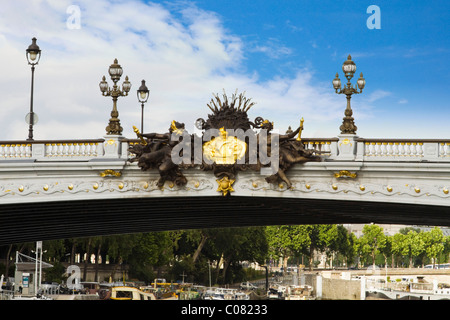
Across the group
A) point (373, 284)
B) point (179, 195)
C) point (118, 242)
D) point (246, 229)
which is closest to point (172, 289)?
point (118, 242)

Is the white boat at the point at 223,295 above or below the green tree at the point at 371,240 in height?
below

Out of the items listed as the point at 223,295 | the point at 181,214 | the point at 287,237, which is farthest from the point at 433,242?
the point at 181,214

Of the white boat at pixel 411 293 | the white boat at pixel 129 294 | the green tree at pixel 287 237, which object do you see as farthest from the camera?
the green tree at pixel 287 237

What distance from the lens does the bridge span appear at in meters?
38.8

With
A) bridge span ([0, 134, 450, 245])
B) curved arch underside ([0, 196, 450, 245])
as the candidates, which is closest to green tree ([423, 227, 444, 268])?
curved arch underside ([0, 196, 450, 245])

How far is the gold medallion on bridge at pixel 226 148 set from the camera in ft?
132

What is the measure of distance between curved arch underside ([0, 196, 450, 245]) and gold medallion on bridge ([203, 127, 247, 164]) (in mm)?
2215

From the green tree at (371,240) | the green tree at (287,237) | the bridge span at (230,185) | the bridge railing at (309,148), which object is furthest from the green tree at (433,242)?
the bridge railing at (309,148)

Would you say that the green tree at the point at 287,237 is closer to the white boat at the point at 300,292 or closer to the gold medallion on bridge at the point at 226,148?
the white boat at the point at 300,292

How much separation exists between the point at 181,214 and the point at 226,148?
30.9ft

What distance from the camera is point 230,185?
40.3m

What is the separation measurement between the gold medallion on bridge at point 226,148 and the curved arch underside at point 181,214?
2.21 meters

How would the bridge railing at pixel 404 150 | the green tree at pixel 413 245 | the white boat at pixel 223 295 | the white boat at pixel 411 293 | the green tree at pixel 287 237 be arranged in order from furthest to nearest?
the green tree at pixel 413 245
the green tree at pixel 287 237
the white boat at pixel 411 293
the white boat at pixel 223 295
the bridge railing at pixel 404 150

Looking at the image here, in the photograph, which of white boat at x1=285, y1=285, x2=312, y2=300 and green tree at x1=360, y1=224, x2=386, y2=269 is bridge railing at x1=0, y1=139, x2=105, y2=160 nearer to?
white boat at x1=285, y1=285, x2=312, y2=300
